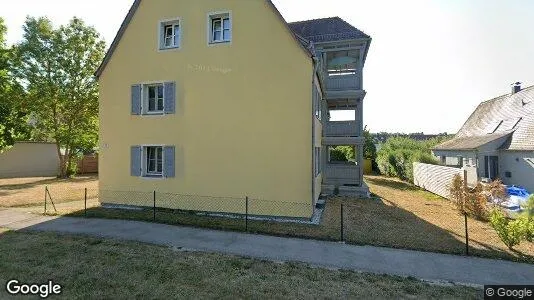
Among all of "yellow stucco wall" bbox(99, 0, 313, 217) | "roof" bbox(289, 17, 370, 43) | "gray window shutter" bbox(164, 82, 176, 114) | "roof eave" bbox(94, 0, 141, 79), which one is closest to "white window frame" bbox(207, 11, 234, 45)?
"yellow stucco wall" bbox(99, 0, 313, 217)

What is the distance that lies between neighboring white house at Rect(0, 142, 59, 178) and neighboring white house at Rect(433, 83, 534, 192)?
38.4 m

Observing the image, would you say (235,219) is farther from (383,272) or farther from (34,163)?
(34,163)

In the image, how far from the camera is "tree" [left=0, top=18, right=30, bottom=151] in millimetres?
20953

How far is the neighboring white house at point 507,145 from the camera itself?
18.5 metres

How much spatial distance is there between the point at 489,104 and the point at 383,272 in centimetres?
3013

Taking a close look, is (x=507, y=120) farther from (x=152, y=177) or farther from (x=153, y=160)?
(x=152, y=177)

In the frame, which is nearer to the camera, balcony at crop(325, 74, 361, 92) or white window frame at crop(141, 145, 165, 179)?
white window frame at crop(141, 145, 165, 179)

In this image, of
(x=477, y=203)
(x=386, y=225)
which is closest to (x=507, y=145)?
(x=477, y=203)

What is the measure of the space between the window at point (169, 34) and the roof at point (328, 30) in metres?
6.03

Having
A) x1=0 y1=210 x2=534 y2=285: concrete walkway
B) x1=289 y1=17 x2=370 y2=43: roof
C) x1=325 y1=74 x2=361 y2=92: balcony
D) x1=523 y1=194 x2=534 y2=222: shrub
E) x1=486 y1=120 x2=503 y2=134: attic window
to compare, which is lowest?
x1=0 y1=210 x2=534 y2=285: concrete walkway

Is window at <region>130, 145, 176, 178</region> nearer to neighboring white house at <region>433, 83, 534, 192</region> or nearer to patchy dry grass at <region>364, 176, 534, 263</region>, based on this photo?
patchy dry grass at <region>364, 176, 534, 263</region>

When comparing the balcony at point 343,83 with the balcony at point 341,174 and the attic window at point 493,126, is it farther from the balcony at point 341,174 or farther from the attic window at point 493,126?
the attic window at point 493,126

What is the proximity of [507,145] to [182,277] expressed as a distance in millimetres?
23858

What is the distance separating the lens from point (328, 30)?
16594mm
